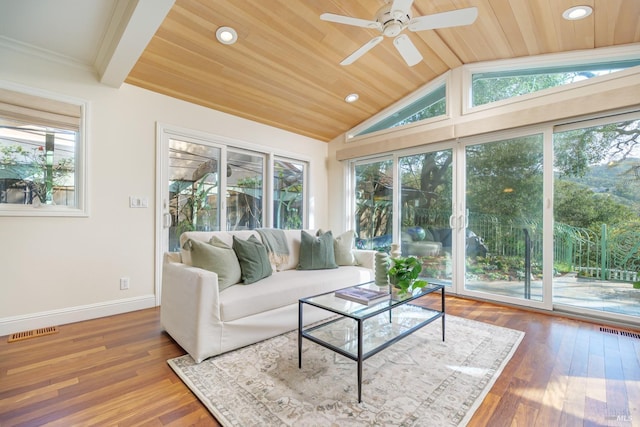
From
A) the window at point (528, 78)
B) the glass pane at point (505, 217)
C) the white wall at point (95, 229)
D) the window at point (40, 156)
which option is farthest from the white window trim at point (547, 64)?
the window at point (40, 156)

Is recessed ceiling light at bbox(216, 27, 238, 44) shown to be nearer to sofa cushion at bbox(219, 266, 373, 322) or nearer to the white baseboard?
sofa cushion at bbox(219, 266, 373, 322)

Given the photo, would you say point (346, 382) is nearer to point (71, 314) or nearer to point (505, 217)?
point (71, 314)

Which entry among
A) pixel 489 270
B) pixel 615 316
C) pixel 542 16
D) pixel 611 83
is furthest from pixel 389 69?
pixel 615 316

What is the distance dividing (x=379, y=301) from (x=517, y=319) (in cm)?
185

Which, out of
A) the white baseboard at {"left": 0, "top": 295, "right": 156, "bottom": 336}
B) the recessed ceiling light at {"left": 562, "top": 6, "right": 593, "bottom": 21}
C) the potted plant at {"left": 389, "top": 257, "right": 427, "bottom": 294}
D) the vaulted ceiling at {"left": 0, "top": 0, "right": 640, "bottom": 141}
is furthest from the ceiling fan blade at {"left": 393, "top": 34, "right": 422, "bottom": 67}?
the white baseboard at {"left": 0, "top": 295, "right": 156, "bottom": 336}

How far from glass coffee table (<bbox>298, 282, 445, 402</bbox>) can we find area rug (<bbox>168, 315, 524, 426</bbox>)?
6.0 inches

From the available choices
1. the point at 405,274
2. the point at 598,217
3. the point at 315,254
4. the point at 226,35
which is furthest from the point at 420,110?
the point at 405,274

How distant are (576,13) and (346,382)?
3404 millimetres

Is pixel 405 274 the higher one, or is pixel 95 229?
pixel 95 229

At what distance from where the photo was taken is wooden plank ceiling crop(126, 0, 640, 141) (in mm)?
2455

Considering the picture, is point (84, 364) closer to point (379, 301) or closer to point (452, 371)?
point (379, 301)

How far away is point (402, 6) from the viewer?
6.59 ft

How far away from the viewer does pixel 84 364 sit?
1925 mm

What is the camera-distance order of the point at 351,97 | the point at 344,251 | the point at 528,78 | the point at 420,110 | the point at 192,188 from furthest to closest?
the point at 420,110 → the point at 351,97 → the point at 192,188 → the point at 344,251 → the point at 528,78
